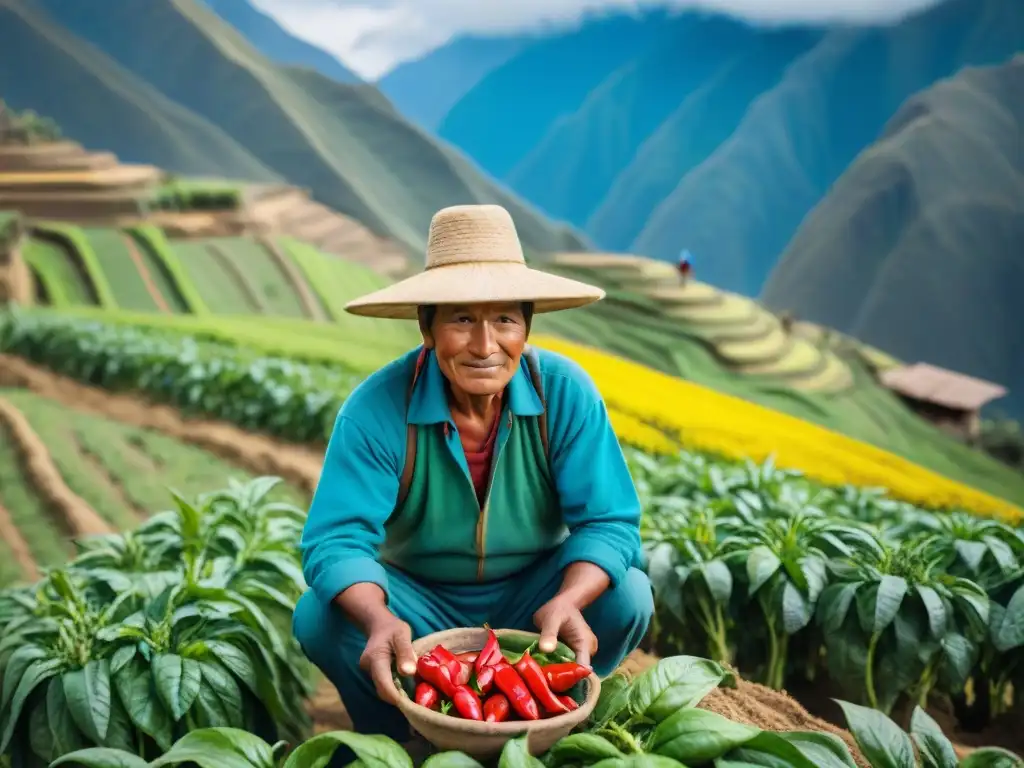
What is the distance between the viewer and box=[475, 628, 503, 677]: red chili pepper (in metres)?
1.44

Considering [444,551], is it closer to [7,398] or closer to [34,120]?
[7,398]

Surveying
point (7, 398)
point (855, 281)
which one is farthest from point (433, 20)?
point (855, 281)

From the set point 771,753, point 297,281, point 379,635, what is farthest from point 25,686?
point 297,281

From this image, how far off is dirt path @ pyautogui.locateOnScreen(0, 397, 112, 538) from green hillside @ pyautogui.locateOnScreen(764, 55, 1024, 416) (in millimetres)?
7889

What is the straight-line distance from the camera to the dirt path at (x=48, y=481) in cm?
385

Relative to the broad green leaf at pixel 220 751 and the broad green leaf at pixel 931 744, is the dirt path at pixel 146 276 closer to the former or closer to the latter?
the broad green leaf at pixel 220 751

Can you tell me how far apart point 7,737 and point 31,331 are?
4.53 m

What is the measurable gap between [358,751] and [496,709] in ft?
0.76

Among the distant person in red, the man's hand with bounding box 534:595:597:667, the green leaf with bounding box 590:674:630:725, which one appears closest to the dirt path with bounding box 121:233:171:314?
the distant person in red

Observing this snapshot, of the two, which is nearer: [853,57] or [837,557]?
[837,557]

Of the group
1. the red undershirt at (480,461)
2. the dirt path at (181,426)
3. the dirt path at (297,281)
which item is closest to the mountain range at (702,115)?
the dirt path at (297,281)

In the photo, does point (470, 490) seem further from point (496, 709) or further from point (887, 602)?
point (887, 602)

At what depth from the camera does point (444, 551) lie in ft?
6.00

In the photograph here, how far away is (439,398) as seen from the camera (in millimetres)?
1767
